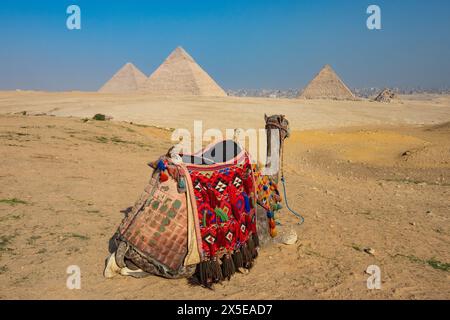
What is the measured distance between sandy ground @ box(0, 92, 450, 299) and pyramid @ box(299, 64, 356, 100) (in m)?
73.3

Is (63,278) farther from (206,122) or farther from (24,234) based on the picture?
(206,122)

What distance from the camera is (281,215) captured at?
22.2 ft

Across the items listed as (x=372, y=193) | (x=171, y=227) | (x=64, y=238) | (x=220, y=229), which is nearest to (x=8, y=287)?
(x=64, y=238)

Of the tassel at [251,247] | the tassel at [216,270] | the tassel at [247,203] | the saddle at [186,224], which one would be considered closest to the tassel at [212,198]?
the saddle at [186,224]

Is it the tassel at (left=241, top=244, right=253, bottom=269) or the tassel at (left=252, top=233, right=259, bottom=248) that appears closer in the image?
the tassel at (left=241, top=244, right=253, bottom=269)

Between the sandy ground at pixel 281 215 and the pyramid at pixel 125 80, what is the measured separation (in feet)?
314

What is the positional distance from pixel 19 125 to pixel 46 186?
7024 millimetres

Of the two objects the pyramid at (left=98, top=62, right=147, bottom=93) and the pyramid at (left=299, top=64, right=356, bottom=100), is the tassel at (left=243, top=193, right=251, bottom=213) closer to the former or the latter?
the pyramid at (left=299, top=64, right=356, bottom=100)

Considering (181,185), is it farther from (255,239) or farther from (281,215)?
(281,215)

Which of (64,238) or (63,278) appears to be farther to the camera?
(64,238)

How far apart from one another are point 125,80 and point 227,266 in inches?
4377

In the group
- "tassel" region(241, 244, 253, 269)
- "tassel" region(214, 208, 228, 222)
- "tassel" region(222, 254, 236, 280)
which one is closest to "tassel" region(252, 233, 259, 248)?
"tassel" region(241, 244, 253, 269)

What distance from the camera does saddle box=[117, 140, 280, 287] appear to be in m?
4.14
